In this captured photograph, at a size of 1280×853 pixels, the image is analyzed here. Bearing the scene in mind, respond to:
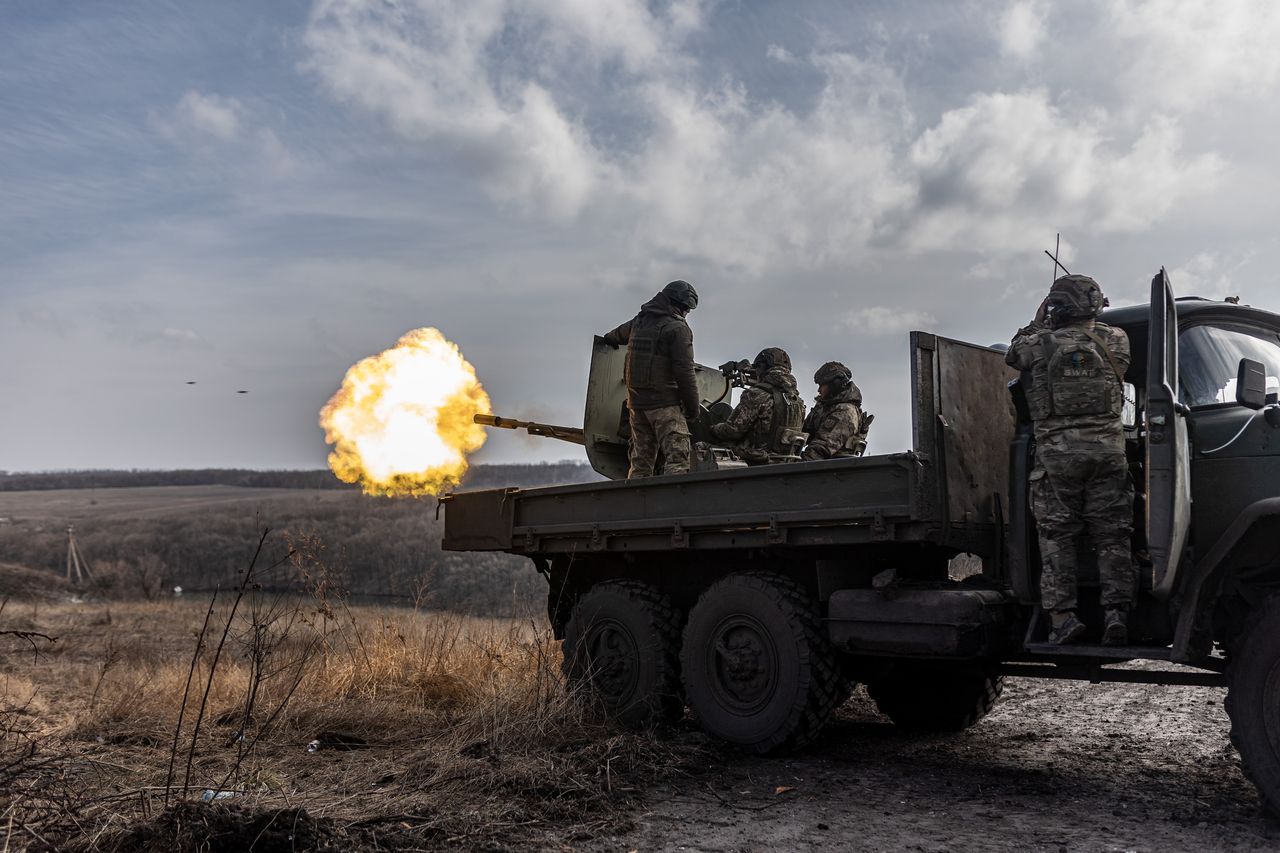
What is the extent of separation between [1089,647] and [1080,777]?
1.21m

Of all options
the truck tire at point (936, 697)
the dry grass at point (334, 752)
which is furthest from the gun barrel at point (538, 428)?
the truck tire at point (936, 697)

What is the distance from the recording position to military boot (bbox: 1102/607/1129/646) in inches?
215

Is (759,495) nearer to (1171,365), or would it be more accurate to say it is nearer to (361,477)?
(1171,365)

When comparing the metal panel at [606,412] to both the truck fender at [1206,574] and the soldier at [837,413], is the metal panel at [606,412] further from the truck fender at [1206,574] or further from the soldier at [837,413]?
the truck fender at [1206,574]

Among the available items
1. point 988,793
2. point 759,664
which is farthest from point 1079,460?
point 759,664

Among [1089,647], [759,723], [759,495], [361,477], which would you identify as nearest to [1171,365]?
[1089,647]

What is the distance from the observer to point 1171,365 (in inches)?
215

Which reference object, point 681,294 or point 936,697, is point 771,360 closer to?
point 681,294

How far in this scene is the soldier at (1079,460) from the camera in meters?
5.58

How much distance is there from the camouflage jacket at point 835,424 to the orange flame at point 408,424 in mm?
3405

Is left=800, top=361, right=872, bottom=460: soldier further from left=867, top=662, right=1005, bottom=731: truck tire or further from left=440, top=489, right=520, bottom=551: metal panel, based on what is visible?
left=440, top=489, right=520, bottom=551: metal panel

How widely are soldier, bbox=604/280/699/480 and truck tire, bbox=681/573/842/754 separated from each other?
156cm

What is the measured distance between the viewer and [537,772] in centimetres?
571

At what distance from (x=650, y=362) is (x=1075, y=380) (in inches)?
140
